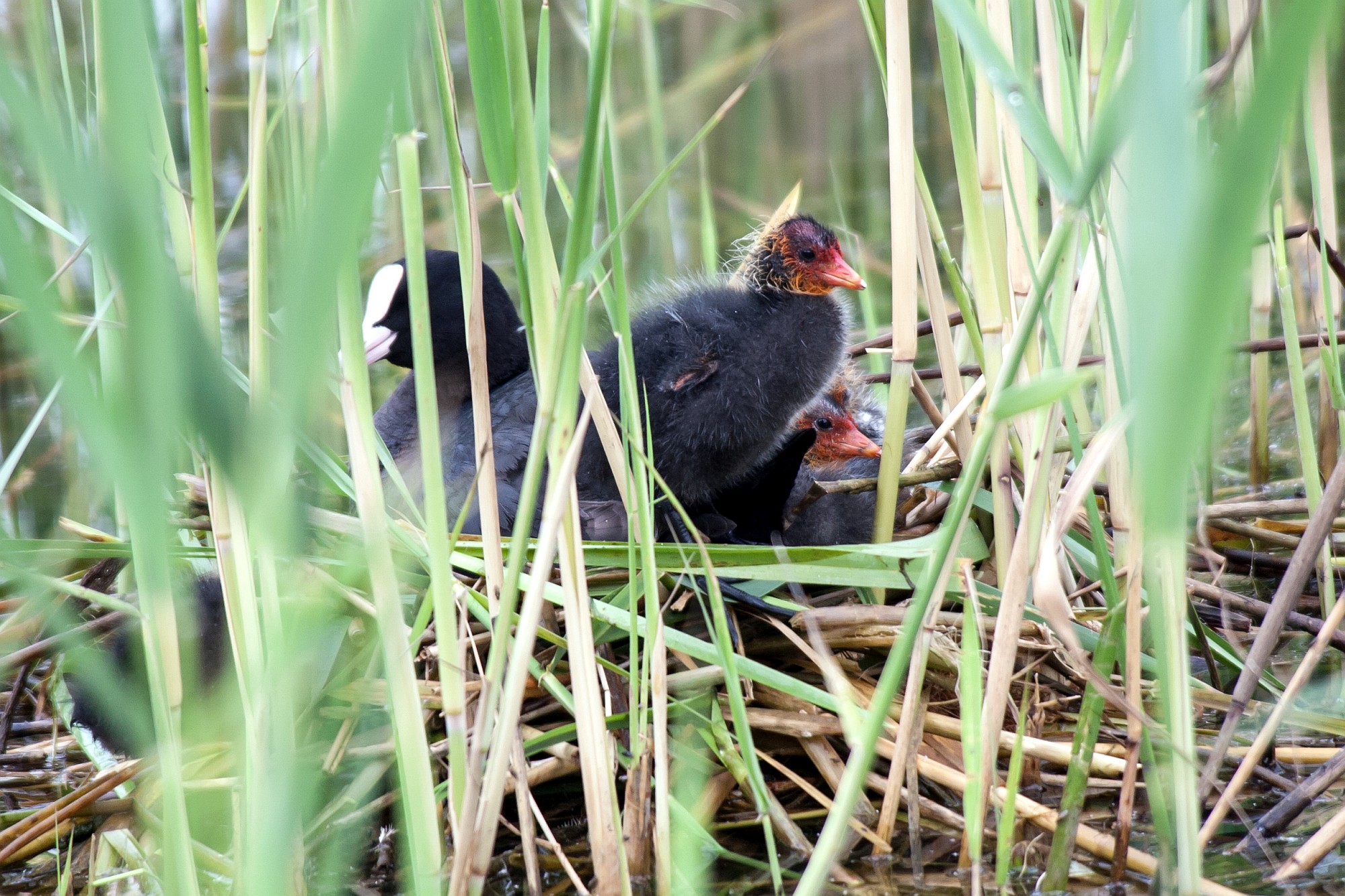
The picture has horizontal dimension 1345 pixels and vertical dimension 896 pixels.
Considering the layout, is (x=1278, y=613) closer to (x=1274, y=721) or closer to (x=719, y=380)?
(x=1274, y=721)

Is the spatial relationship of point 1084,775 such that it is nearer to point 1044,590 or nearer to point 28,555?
point 1044,590

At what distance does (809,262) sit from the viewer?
6.35 feet

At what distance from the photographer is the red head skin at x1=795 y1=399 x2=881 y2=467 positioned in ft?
6.68

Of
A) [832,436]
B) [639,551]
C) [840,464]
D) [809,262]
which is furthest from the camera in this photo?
[840,464]

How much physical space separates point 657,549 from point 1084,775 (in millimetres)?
542

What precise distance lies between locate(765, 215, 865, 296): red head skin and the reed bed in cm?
24

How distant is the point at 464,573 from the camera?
1695mm

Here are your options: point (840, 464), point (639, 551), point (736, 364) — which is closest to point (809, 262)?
point (736, 364)

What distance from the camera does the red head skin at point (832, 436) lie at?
6.68ft

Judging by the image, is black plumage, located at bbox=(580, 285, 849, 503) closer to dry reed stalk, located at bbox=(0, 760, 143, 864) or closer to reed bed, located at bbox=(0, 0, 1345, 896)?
reed bed, located at bbox=(0, 0, 1345, 896)

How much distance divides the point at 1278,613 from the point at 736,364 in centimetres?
86

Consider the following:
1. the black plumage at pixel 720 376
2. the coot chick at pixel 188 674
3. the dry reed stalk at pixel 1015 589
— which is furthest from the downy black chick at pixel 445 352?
the dry reed stalk at pixel 1015 589

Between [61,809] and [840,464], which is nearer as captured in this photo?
[61,809]

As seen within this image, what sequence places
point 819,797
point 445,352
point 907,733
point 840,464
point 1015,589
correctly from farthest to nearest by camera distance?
1. point 445,352
2. point 840,464
3. point 819,797
4. point 907,733
5. point 1015,589
